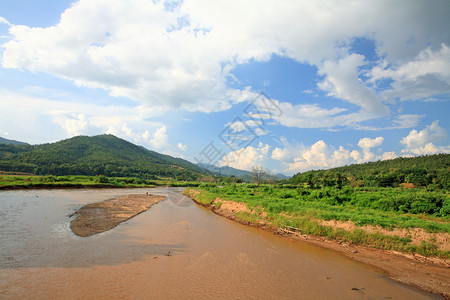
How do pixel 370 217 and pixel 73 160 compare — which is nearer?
pixel 370 217

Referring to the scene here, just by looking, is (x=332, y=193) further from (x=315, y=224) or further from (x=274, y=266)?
(x=274, y=266)

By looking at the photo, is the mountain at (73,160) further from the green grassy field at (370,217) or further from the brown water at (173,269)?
the green grassy field at (370,217)

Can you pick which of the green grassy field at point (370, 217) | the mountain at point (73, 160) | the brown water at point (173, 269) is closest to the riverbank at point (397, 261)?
the green grassy field at point (370, 217)

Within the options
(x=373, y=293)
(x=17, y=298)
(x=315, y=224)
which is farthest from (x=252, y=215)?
(x=17, y=298)

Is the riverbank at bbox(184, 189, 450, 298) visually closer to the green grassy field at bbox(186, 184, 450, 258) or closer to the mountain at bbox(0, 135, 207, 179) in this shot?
the green grassy field at bbox(186, 184, 450, 258)

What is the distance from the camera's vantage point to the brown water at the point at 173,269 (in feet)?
20.9

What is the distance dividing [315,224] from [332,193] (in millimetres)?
12953

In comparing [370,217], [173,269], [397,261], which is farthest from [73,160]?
[397,261]

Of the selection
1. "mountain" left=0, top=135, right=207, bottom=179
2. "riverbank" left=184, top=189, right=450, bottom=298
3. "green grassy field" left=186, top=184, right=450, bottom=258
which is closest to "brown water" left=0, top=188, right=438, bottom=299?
"riverbank" left=184, top=189, right=450, bottom=298

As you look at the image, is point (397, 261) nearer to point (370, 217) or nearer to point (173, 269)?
point (370, 217)

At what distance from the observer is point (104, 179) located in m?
58.5

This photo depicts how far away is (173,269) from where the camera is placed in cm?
796

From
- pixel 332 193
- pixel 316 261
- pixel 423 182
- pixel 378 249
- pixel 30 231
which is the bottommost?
pixel 30 231

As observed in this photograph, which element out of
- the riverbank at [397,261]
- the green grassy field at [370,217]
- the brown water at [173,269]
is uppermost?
the green grassy field at [370,217]
